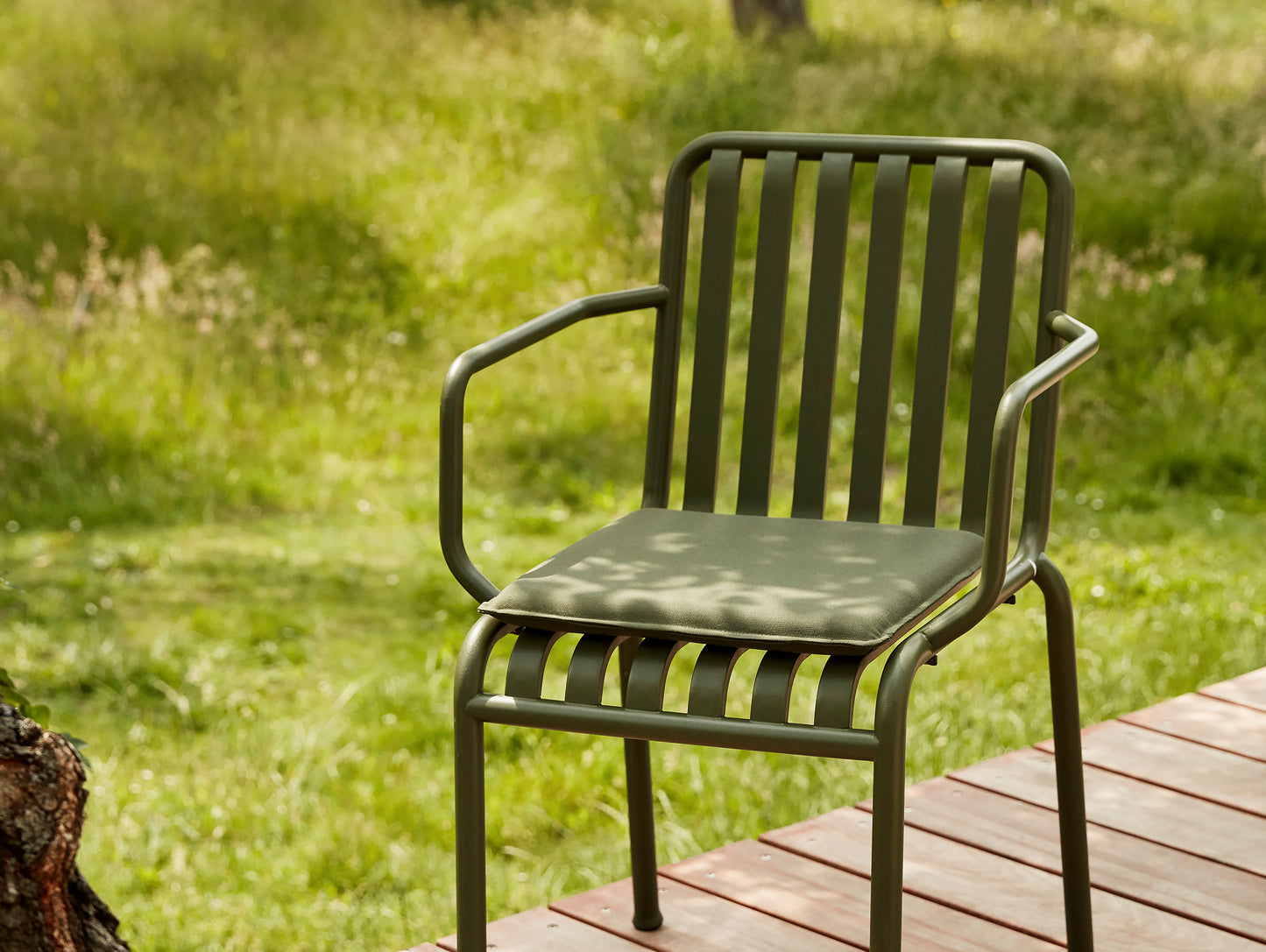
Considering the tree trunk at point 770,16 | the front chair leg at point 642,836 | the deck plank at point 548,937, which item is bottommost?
the deck plank at point 548,937

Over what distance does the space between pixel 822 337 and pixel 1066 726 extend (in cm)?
58

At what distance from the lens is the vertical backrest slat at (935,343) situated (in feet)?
6.32

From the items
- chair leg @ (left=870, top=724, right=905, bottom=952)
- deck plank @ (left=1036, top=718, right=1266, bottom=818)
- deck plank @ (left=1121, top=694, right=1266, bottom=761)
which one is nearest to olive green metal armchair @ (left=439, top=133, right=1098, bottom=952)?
chair leg @ (left=870, top=724, right=905, bottom=952)

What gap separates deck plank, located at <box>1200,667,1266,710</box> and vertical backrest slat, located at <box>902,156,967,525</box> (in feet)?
3.80

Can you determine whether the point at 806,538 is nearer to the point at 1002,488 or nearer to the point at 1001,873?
the point at 1002,488

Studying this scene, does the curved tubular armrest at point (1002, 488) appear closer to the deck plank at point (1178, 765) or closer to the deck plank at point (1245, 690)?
the deck plank at point (1178, 765)

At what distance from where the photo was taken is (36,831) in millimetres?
1500

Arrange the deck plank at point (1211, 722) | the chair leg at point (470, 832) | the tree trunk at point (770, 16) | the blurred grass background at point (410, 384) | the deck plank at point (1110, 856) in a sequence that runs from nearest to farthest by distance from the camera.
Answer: the chair leg at point (470, 832) → the deck plank at point (1110, 856) → the deck plank at point (1211, 722) → the blurred grass background at point (410, 384) → the tree trunk at point (770, 16)

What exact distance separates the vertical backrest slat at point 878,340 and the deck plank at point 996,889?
59cm

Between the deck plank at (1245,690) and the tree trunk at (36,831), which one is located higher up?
the tree trunk at (36,831)

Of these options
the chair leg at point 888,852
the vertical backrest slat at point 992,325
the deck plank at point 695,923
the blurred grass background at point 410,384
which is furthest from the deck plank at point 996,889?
the chair leg at point 888,852

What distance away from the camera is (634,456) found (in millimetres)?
5105

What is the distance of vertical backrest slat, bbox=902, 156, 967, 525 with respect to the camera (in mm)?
1926

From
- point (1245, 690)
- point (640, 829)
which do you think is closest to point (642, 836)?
point (640, 829)
